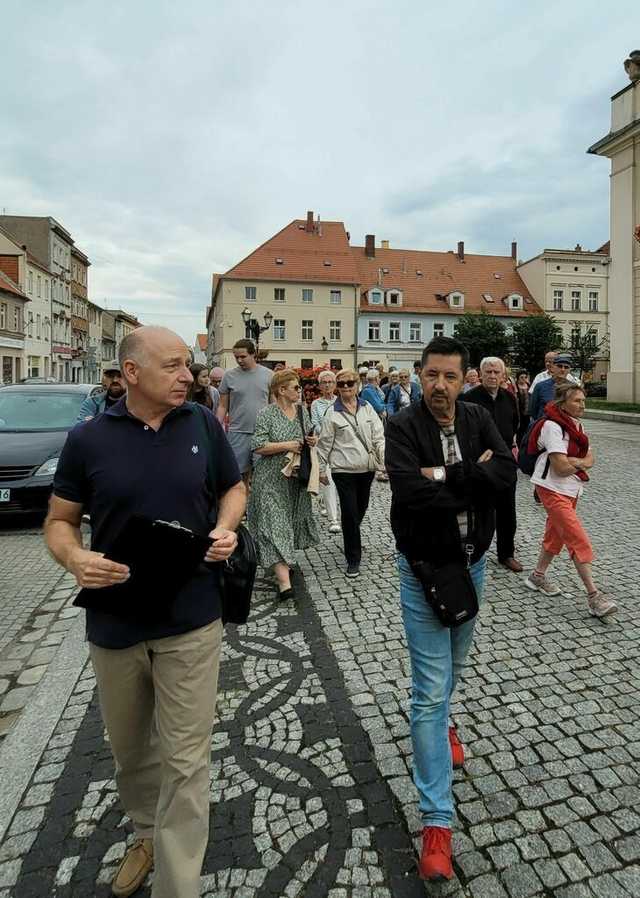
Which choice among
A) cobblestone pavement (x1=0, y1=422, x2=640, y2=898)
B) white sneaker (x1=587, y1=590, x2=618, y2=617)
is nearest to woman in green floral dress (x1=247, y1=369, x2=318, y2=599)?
cobblestone pavement (x1=0, y1=422, x2=640, y2=898)

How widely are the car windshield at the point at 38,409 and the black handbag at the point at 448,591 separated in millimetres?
7318

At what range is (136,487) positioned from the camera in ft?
6.43

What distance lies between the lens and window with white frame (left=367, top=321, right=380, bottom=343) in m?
57.9

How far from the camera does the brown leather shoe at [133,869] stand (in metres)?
2.09

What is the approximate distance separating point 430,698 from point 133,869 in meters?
1.24

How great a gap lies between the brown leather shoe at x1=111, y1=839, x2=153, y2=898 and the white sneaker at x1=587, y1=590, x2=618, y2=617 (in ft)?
11.3

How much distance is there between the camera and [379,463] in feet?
18.6

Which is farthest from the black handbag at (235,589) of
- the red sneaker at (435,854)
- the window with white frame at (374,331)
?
the window with white frame at (374,331)

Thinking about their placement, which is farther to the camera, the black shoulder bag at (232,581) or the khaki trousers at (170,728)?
the black shoulder bag at (232,581)

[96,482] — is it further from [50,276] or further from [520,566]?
[50,276]

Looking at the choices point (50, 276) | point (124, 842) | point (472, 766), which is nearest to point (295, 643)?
point (472, 766)

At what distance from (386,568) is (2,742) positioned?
355cm

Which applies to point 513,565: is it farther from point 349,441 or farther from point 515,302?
point 515,302

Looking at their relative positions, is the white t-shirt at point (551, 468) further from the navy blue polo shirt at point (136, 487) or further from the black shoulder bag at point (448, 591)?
the navy blue polo shirt at point (136, 487)
